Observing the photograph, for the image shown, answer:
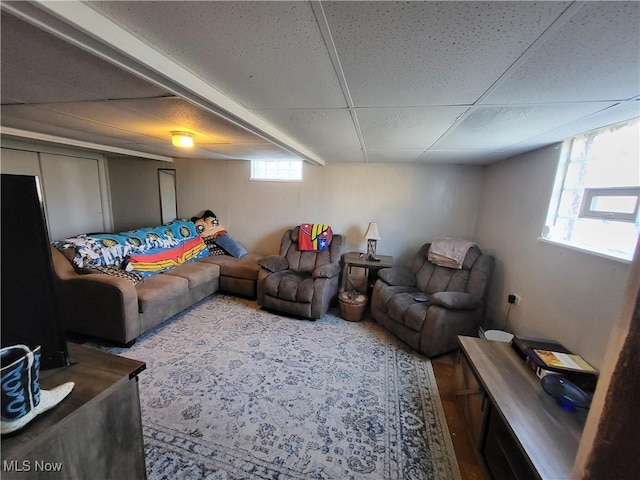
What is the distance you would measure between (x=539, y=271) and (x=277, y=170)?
3460 millimetres

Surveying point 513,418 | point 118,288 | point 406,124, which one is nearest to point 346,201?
point 406,124

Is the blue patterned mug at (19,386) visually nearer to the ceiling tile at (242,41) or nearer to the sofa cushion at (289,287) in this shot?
the ceiling tile at (242,41)

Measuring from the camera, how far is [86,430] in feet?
2.85

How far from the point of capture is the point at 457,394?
1.89 m

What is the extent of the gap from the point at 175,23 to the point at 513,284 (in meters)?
3.13

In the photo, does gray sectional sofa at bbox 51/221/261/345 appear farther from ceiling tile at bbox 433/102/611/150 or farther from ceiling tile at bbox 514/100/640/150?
ceiling tile at bbox 514/100/640/150

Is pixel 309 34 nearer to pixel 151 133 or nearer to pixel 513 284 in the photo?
pixel 151 133

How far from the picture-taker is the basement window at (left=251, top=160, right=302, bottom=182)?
3.91 meters

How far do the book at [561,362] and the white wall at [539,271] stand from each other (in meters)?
0.07

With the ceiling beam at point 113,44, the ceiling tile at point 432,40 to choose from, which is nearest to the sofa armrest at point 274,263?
the ceiling beam at point 113,44

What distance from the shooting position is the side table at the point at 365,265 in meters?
3.29

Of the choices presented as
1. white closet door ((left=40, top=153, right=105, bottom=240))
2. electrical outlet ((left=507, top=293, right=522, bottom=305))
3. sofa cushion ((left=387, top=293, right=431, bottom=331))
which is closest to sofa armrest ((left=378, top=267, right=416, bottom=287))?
sofa cushion ((left=387, top=293, right=431, bottom=331))

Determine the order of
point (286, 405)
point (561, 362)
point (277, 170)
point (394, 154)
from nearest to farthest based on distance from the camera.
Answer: point (561, 362) < point (286, 405) < point (394, 154) < point (277, 170)

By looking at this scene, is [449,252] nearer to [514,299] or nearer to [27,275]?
[514,299]
